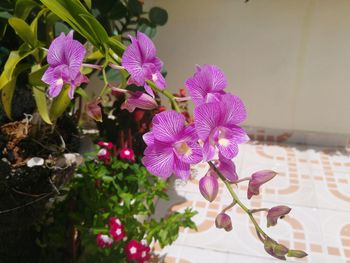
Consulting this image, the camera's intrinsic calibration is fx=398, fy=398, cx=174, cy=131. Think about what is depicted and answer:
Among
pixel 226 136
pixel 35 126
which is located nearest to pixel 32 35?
pixel 35 126

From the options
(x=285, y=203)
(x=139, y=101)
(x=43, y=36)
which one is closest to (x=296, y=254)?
(x=139, y=101)

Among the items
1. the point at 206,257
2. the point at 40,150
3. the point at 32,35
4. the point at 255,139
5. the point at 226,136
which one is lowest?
the point at 206,257

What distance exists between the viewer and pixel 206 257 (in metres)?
1.54

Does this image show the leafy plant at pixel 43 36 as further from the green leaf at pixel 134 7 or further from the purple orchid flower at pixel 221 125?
the purple orchid flower at pixel 221 125

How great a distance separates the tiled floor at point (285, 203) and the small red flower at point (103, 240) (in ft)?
1.33

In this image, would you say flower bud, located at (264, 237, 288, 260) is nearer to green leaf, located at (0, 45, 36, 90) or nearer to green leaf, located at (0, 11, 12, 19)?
green leaf, located at (0, 45, 36, 90)

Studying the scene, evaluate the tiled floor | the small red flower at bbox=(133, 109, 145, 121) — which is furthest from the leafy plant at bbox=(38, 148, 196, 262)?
the small red flower at bbox=(133, 109, 145, 121)

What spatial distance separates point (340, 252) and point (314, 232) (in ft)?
0.46

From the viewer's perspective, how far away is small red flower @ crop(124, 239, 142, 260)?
1.20 m

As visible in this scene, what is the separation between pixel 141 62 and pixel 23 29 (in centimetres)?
49

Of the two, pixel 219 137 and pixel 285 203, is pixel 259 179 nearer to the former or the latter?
pixel 219 137

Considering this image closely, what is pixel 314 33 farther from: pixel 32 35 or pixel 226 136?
pixel 226 136

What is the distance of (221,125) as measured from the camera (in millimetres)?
449

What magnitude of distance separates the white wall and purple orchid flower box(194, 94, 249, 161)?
1.88 meters
